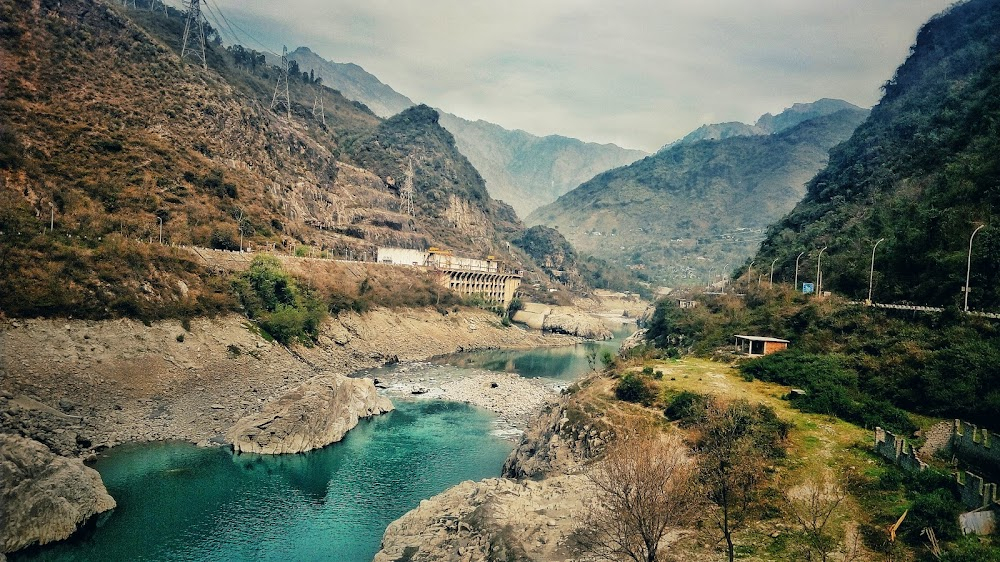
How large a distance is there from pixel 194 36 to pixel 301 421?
4788 inches

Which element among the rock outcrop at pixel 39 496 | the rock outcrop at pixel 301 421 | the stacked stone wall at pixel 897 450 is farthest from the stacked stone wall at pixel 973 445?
the rock outcrop at pixel 39 496

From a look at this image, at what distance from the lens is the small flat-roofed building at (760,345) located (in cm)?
4697

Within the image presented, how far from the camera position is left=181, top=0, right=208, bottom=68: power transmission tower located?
120 m

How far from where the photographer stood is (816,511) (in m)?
22.0

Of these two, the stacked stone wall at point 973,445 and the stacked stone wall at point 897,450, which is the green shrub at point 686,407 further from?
the stacked stone wall at point 973,445

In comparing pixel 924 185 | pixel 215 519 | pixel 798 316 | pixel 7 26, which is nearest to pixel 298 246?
pixel 7 26

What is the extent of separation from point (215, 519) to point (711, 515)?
1036 inches

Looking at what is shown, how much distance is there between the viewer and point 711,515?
26.8 m

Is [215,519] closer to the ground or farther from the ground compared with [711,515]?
closer to the ground

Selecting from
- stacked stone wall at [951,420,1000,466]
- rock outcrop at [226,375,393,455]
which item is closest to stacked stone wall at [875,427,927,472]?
stacked stone wall at [951,420,1000,466]

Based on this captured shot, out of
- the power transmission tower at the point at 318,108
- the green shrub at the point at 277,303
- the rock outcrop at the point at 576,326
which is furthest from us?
the power transmission tower at the point at 318,108

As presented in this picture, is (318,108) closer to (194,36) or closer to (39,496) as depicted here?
(194,36)

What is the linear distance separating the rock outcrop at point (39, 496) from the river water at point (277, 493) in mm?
720

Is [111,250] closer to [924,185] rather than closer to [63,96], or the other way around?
[63,96]
